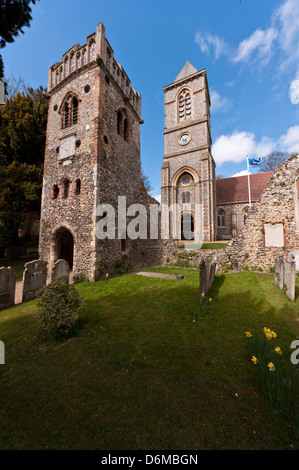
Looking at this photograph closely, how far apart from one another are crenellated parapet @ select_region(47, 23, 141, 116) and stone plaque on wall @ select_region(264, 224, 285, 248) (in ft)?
43.0

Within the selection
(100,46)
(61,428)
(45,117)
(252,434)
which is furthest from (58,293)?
(45,117)

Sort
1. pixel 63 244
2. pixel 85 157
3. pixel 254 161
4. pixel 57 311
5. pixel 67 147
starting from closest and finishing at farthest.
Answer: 1. pixel 57 311
2. pixel 85 157
3. pixel 67 147
4. pixel 63 244
5. pixel 254 161

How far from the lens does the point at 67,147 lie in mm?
10539

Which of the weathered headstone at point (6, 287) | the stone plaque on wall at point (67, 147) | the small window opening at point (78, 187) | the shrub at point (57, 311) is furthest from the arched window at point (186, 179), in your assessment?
the shrub at point (57, 311)

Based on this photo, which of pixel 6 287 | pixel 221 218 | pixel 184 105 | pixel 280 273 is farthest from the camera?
pixel 221 218

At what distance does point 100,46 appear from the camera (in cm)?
998

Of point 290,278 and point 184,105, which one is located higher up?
point 184,105

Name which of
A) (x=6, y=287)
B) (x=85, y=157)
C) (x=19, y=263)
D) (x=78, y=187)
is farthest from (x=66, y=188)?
(x=19, y=263)

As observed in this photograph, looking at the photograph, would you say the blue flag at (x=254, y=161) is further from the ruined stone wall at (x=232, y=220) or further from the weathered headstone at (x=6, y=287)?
the weathered headstone at (x=6, y=287)

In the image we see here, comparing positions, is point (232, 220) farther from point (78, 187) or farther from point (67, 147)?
point (67, 147)

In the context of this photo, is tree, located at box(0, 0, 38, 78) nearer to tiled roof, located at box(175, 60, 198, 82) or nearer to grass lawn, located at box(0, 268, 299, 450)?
grass lawn, located at box(0, 268, 299, 450)

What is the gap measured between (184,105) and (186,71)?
6.29 metres

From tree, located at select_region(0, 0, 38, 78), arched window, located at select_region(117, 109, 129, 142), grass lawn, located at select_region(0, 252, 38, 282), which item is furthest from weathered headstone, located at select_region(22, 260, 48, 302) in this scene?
arched window, located at select_region(117, 109, 129, 142)

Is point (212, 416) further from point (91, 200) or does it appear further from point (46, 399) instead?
point (91, 200)
